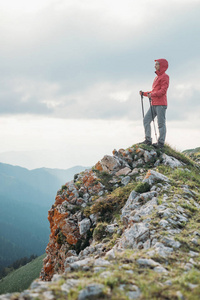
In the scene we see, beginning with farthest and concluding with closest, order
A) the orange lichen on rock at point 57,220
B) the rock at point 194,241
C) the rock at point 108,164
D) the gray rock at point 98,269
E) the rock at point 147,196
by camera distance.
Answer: the rock at point 108,164 < the orange lichen on rock at point 57,220 < the rock at point 147,196 < the rock at point 194,241 < the gray rock at point 98,269

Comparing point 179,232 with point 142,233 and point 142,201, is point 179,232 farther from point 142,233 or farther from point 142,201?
point 142,201

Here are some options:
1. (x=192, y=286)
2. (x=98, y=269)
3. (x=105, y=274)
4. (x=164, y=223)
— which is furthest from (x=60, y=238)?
(x=192, y=286)

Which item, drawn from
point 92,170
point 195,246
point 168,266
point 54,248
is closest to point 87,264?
point 168,266

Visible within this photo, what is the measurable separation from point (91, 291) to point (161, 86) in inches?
573

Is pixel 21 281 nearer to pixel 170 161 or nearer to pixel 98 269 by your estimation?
pixel 170 161

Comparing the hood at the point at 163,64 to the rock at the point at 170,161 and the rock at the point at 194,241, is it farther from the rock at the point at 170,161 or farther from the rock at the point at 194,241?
the rock at the point at 194,241

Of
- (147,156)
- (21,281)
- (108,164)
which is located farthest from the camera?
(21,281)

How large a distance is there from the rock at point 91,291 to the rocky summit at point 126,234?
0.02 m

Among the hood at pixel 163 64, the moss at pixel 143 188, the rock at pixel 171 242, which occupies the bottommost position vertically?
the rock at pixel 171 242

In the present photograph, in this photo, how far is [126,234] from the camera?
8.04 m

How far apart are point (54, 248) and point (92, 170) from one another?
5596mm

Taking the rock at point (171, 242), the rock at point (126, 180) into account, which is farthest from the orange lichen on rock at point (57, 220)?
the rock at point (171, 242)

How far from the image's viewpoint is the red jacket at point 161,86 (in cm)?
1603

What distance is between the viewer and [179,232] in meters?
7.38
